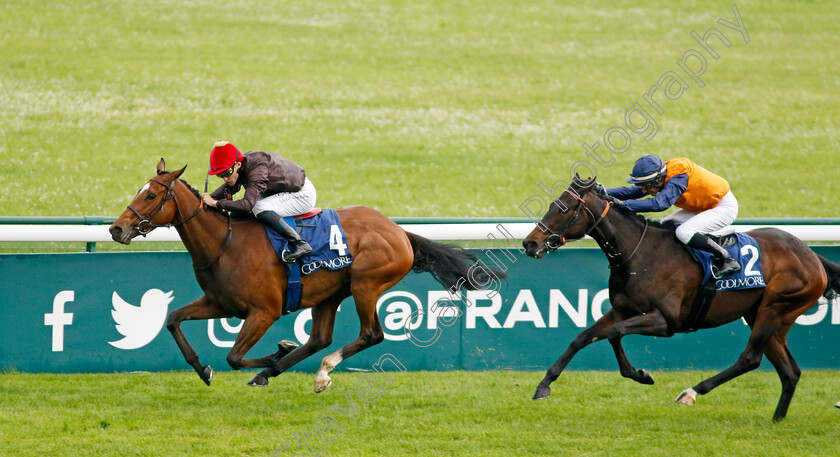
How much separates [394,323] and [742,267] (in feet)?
9.52

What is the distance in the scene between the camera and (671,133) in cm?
1759

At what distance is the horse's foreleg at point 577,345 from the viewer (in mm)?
6023

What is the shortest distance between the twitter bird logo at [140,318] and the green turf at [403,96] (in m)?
5.55

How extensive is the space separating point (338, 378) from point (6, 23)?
54.9 feet

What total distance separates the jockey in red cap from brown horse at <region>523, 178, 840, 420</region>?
1.65m

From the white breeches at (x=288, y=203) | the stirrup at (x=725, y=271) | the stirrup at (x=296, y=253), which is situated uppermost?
the white breeches at (x=288, y=203)

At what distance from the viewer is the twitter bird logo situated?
7.50m

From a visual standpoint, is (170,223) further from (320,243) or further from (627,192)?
(627,192)

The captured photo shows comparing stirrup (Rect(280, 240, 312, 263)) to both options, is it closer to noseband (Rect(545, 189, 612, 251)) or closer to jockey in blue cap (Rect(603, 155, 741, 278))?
noseband (Rect(545, 189, 612, 251))

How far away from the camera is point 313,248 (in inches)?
255

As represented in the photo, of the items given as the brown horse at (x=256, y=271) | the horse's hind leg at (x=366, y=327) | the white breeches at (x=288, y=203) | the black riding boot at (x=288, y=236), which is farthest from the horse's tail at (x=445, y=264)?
the black riding boot at (x=288, y=236)

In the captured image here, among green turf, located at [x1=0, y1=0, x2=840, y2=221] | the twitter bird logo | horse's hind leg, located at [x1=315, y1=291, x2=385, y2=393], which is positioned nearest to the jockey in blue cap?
horse's hind leg, located at [x1=315, y1=291, x2=385, y2=393]

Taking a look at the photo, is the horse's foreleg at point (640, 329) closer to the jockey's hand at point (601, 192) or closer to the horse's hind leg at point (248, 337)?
the jockey's hand at point (601, 192)

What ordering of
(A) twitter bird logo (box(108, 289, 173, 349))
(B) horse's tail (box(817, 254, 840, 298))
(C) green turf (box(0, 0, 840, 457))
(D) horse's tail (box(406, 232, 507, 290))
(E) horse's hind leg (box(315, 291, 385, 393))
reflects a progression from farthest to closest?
(A) twitter bird logo (box(108, 289, 173, 349))
(D) horse's tail (box(406, 232, 507, 290))
(B) horse's tail (box(817, 254, 840, 298))
(E) horse's hind leg (box(315, 291, 385, 393))
(C) green turf (box(0, 0, 840, 457))
